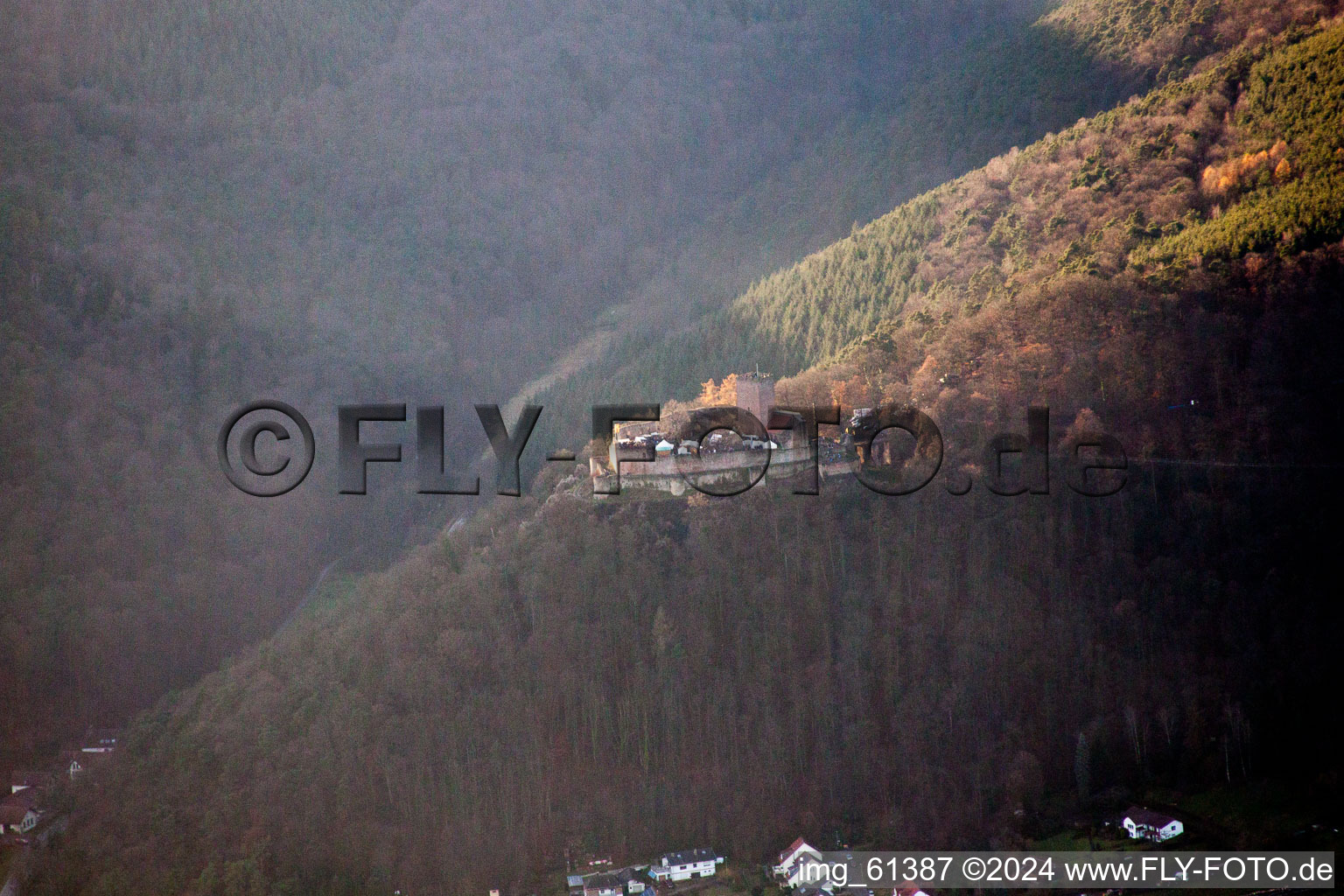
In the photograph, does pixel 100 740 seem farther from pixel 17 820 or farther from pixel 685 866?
pixel 685 866

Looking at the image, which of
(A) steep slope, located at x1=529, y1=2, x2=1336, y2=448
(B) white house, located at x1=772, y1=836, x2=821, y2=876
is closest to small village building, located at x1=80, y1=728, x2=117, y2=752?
(A) steep slope, located at x1=529, y1=2, x2=1336, y2=448

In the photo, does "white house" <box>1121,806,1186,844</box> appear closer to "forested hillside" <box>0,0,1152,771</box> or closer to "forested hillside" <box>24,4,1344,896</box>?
"forested hillside" <box>24,4,1344,896</box>

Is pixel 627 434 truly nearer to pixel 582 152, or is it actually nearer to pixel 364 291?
pixel 364 291

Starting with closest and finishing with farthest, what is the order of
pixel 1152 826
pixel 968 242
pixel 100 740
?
1. pixel 1152 826
2. pixel 100 740
3. pixel 968 242

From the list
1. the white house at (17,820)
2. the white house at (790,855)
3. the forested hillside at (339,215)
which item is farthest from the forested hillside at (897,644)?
the forested hillside at (339,215)

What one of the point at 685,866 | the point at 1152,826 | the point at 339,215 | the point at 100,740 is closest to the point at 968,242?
the point at 1152,826

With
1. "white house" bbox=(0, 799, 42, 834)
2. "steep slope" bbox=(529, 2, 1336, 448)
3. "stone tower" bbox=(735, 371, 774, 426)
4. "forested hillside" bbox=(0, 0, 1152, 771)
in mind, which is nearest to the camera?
"white house" bbox=(0, 799, 42, 834)
